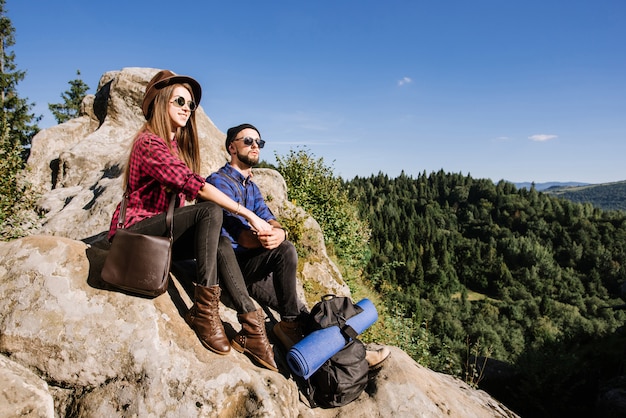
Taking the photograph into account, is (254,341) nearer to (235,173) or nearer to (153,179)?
(153,179)

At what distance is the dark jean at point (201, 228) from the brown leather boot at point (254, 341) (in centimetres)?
55

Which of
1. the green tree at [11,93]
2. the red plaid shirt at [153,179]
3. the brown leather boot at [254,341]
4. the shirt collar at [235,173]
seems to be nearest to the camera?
the red plaid shirt at [153,179]

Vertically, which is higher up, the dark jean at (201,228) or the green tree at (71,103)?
the green tree at (71,103)

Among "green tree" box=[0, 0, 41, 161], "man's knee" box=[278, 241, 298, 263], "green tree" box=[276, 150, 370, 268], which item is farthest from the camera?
"green tree" box=[0, 0, 41, 161]

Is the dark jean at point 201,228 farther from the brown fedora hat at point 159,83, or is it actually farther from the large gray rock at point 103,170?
the large gray rock at point 103,170

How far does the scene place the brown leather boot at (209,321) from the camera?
10.7 feet

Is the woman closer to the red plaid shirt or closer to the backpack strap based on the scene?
the red plaid shirt

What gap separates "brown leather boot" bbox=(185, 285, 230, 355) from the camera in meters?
3.27

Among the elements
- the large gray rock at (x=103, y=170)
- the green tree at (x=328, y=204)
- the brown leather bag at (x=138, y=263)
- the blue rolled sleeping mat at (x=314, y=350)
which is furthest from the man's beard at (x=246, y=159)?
the green tree at (x=328, y=204)

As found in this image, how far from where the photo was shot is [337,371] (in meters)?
3.78

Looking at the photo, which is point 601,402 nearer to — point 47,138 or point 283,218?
point 283,218

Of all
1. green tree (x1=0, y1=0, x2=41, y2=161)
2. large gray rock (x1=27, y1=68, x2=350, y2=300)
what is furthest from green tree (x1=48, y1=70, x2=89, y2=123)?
large gray rock (x1=27, y1=68, x2=350, y2=300)

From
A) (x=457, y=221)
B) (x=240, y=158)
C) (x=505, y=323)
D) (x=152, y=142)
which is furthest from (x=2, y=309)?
(x=457, y=221)

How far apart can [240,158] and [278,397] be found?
9.77 feet
